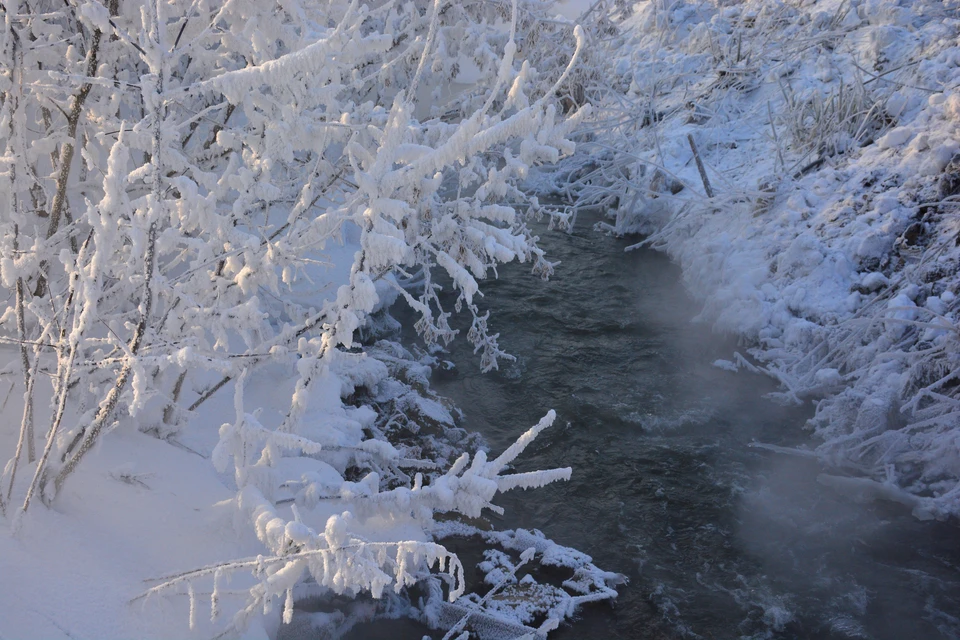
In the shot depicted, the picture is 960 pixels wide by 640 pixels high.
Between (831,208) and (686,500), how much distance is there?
4.82m

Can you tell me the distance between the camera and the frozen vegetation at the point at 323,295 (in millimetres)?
2557

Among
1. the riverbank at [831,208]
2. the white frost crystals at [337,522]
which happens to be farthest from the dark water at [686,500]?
the white frost crystals at [337,522]

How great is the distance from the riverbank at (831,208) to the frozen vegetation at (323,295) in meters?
0.04

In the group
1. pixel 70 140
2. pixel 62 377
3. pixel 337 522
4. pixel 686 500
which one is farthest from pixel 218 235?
pixel 686 500

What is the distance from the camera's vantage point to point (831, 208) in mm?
8461

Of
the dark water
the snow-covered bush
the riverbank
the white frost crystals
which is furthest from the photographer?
the riverbank

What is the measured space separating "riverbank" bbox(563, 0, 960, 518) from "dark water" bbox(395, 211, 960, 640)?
41 centimetres

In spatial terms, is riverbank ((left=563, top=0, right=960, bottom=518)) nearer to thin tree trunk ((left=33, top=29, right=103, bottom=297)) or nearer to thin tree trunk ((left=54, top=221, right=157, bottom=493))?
thin tree trunk ((left=54, top=221, right=157, bottom=493))

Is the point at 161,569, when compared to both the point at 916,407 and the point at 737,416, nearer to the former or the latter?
the point at 737,416

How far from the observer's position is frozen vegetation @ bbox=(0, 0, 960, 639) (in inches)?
101

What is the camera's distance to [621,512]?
5.27 m

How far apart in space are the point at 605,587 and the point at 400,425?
2251mm

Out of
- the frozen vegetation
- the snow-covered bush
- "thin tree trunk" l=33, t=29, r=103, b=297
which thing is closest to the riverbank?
the frozen vegetation

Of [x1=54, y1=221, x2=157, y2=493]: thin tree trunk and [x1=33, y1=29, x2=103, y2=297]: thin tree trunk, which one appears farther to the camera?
[x1=33, y1=29, x2=103, y2=297]: thin tree trunk
